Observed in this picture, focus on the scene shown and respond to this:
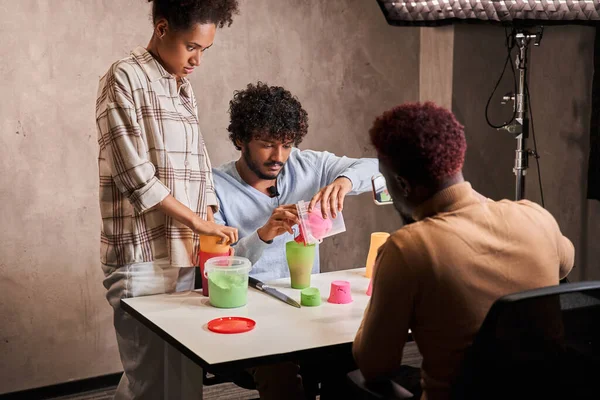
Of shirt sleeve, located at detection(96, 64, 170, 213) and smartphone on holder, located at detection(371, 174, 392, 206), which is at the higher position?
shirt sleeve, located at detection(96, 64, 170, 213)

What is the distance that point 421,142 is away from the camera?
5.00ft

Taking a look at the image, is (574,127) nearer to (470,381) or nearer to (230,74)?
(230,74)

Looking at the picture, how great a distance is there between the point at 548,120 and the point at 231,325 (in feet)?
7.23

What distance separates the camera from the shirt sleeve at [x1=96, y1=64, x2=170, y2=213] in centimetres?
212

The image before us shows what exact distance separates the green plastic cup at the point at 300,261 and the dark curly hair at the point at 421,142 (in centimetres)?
77

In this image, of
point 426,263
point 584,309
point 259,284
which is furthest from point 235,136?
point 584,309

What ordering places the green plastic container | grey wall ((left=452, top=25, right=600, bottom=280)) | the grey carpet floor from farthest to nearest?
grey wall ((left=452, top=25, right=600, bottom=280)), the grey carpet floor, the green plastic container

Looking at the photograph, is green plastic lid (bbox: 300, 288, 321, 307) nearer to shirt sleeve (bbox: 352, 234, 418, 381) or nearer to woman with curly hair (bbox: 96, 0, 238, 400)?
woman with curly hair (bbox: 96, 0, 238, 400)

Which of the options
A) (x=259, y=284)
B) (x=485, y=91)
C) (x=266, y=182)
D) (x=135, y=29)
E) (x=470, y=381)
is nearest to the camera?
(x=470, y=381)

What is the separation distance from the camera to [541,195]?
357 centimetres

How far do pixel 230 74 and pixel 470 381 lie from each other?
2.35m

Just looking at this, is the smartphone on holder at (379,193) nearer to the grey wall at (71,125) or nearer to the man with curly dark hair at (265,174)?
the man with curly dark hair at (265,174)

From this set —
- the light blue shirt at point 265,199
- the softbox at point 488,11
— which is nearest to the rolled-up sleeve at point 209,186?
the light blue shirt at point 265,199

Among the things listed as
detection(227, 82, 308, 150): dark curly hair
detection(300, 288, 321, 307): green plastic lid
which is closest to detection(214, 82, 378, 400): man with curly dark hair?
detection(227, 82, 308, 150): dark curly hair
